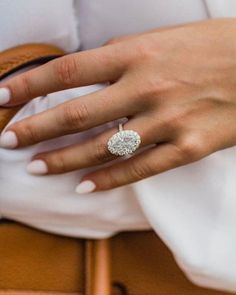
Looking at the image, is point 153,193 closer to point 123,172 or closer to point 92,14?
point 123,172

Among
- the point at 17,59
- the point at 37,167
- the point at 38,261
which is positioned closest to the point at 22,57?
the point at 17,59

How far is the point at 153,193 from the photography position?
27.8 inches

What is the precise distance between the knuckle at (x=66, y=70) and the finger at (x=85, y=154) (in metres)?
0.07

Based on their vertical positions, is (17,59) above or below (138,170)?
above

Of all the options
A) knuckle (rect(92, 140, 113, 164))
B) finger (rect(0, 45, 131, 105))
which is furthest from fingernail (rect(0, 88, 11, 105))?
knuckle (rect(92, 140, 113, 164))

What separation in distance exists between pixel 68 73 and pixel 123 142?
3.7 inches

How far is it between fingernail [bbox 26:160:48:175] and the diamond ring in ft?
0.24

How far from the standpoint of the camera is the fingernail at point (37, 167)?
2.24 ft

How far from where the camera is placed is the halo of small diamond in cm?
68

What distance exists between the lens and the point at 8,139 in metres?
0.68

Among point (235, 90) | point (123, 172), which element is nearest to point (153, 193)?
point (123, 172)

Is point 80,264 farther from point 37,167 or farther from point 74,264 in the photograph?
point 37,167

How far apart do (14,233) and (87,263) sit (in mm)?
92

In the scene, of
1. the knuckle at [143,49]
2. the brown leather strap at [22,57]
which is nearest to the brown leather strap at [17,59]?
the brown leather strap at [22,57]
